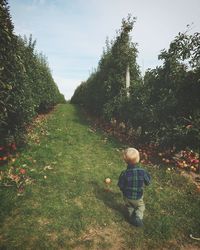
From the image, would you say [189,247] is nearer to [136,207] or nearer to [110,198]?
[136,207]

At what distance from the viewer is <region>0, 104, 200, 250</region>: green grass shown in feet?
16.8

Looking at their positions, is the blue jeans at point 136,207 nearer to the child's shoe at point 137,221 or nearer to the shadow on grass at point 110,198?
the child's shoe at point 137,221

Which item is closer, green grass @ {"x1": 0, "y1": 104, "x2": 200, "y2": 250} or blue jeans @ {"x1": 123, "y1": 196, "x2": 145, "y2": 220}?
green grass @ {"x1": 0, "y1": 104, "x2": 200, "y2": 250}

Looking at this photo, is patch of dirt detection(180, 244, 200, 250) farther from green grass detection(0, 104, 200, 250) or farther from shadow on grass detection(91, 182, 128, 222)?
shadow on grass detection(91, 182, 128, 222)

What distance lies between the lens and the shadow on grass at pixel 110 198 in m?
6.37

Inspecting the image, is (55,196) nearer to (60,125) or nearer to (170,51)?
(170,51)

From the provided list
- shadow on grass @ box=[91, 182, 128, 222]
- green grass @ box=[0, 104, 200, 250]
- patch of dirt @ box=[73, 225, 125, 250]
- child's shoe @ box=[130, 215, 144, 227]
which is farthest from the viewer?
shadow on grass @ box=[91, 182, 128, 222]

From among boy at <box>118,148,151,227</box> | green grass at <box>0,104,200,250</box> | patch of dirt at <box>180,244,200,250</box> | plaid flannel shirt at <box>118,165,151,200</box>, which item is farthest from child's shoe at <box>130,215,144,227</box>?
patch of dirt at <box>180,244,200,250</box>

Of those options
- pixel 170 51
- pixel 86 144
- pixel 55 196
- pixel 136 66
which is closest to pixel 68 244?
pixel 55 196

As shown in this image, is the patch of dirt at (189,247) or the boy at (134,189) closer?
the patch of dirt at (189,247)

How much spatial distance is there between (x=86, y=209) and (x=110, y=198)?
967 millimetres

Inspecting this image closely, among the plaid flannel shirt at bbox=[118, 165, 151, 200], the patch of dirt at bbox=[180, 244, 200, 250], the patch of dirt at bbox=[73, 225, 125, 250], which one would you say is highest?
the plaid flannel shirt at bbox=[118, 165, 151, 200]

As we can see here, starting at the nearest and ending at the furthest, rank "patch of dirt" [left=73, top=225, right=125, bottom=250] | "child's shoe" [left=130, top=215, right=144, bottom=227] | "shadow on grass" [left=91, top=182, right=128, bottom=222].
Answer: "patch of dirt" [left=73, top=225, right=125, bottom=250] < "child's shoe" [left=130, top=215, right=144, bottom=227] < "shadow on grass" [left=91, top=182, right=128, bottom=222]

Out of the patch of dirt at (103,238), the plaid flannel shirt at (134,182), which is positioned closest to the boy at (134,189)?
the plaid flannel shirt at (134,182)
